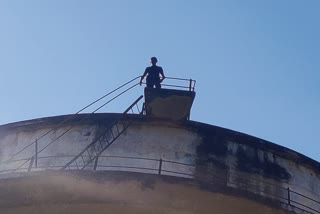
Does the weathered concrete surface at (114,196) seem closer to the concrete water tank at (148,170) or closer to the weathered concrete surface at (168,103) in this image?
the concrete water tank at (148,170)

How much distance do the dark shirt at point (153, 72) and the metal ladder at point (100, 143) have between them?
77 centimetres

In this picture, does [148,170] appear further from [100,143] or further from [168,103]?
[168,103]

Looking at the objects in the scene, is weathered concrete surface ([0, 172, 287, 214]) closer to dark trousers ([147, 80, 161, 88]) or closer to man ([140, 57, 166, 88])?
dark trousers ([147, 80, 161, 88])

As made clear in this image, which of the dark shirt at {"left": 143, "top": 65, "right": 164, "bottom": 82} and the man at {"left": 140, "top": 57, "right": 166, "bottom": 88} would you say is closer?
the man at {"left": 140, "top": 57, "right": 166, "bottom": 88}

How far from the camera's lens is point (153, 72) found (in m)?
13.2

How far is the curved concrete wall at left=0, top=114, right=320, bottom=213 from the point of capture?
38.3 feet

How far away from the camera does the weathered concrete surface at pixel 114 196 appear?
35.0 feet

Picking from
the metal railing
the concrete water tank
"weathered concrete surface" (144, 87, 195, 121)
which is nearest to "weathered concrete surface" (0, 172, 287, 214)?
the concrete water tank

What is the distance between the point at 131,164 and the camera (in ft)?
38.1

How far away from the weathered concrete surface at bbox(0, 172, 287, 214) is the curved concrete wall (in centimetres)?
57

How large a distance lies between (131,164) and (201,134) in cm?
152

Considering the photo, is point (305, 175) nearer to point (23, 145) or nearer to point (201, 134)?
point (201, 134)

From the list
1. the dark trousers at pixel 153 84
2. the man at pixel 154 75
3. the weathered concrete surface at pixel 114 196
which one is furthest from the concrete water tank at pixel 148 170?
the man at pixel 154 75

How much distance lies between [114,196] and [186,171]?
144 centimetres
